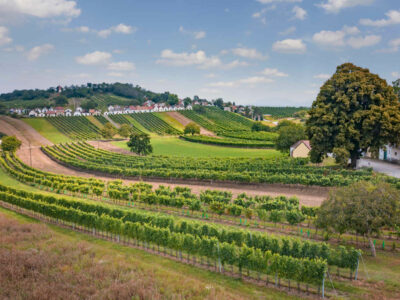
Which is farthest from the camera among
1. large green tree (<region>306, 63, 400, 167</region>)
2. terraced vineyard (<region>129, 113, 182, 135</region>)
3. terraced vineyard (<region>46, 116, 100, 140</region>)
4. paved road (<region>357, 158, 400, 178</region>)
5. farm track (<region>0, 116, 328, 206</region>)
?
terraced vineyard (<region>129, 113, 182, 135</region>)

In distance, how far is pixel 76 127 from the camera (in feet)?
470

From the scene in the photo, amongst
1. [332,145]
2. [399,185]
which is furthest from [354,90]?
[399,185]

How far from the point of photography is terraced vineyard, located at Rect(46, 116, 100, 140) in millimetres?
127525

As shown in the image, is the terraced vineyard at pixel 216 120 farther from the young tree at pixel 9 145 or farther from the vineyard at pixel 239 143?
the young tree at pixel 9 145

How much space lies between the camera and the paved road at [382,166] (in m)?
46.0

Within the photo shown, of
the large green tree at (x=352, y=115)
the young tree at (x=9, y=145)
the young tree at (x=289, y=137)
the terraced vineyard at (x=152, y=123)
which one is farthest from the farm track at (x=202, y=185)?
the terraced vineyard at (x=152, y=123)

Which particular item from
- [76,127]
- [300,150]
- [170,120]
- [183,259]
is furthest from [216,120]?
[183,259]

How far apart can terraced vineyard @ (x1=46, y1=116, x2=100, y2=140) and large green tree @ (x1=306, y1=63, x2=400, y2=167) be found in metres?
98.3

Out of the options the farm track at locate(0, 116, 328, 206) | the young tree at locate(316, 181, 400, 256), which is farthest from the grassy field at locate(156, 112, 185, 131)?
the young tree at locate(316, 181, 400, 256)

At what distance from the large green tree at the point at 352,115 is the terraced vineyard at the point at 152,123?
310 ft

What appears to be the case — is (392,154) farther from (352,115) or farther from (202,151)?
(202,151)

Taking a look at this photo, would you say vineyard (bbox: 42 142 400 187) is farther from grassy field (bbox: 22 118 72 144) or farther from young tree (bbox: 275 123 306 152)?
grassy field (bbox: 22 118 72 144)

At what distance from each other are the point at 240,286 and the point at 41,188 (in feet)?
138

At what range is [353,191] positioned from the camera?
23125mm
